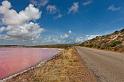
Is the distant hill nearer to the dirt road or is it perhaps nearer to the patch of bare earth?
the dirt road

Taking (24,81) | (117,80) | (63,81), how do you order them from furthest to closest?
(24,81) < (63,81) < (117,80)

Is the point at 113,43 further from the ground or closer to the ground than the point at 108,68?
further from the ground

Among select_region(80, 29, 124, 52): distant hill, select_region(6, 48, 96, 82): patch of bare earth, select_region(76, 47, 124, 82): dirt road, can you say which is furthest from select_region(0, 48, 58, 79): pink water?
select_region(80, 29, 124, 52): distant hill

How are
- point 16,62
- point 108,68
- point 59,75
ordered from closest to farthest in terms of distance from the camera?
point 59,75
point 108,68
point 16,62

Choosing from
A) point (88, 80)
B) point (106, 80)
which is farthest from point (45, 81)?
point (106, 80)

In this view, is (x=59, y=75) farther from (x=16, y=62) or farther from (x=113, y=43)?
(x=113, y=43)

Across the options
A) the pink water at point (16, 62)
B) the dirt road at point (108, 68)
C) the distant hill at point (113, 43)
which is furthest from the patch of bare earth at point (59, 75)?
the distant hill at point (113, 43)

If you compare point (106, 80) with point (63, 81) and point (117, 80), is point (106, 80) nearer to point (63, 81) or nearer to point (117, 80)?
point (117, 80)

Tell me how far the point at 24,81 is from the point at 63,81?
3.10m

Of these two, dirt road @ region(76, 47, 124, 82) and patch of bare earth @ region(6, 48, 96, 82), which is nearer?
dirt road @ region(76, 47, 124, 82)

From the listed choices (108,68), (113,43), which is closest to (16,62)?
(108,68)

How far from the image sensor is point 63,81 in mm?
15492

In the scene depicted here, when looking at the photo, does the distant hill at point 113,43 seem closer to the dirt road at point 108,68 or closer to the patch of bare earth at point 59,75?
the dirt road at point 108,68

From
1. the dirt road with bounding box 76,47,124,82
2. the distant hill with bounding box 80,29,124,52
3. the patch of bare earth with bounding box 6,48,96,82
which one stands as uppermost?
the distant hill with bounding box 80,29,124,52
